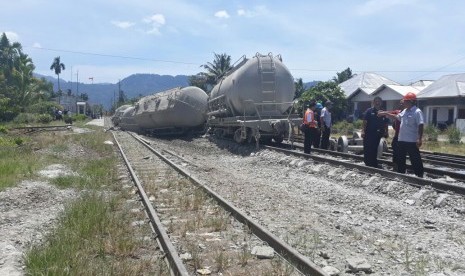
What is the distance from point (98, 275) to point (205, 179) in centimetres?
626

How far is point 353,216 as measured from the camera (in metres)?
6.91

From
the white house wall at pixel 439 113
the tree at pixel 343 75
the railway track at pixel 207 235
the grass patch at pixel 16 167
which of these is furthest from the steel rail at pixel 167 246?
the tree at pixel 343 75

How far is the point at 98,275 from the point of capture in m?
4.29

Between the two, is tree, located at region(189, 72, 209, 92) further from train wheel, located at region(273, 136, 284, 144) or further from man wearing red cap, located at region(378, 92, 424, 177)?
man wearing red cap, located at region(378, 92, 424, 177)

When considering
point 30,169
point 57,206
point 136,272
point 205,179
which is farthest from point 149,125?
point 136,272

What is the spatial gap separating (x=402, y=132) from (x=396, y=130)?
123 cm

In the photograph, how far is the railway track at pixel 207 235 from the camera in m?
4.62

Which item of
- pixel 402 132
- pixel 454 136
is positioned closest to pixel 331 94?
pixel 454 136

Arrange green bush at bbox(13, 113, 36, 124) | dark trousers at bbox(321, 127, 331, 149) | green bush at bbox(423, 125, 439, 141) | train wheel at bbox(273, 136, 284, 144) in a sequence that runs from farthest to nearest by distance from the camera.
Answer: green bush at bbox(13, 113, 36, 124), green bush at bbox(423, 125, 439, 141), train wheel at bbox(273, 136, 284, 144), dark trousers at bbox(321, 127, 331, 149)

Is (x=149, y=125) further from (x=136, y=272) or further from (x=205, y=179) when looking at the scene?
(x=136, y=272)

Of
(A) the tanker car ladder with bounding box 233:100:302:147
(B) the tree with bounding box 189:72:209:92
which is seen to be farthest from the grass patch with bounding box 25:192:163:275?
(B) the tree with bounding box 189:72:209:92

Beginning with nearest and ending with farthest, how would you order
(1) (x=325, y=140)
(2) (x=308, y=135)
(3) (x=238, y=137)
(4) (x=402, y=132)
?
(4) (x=402, y=132) → (2) (x=308, y=135) → (1) (x=325, y=140) → (3) (x=238, y=137)

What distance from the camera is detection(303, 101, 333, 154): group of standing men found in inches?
543

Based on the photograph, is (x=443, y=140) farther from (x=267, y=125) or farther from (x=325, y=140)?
(x=267, y=125)
